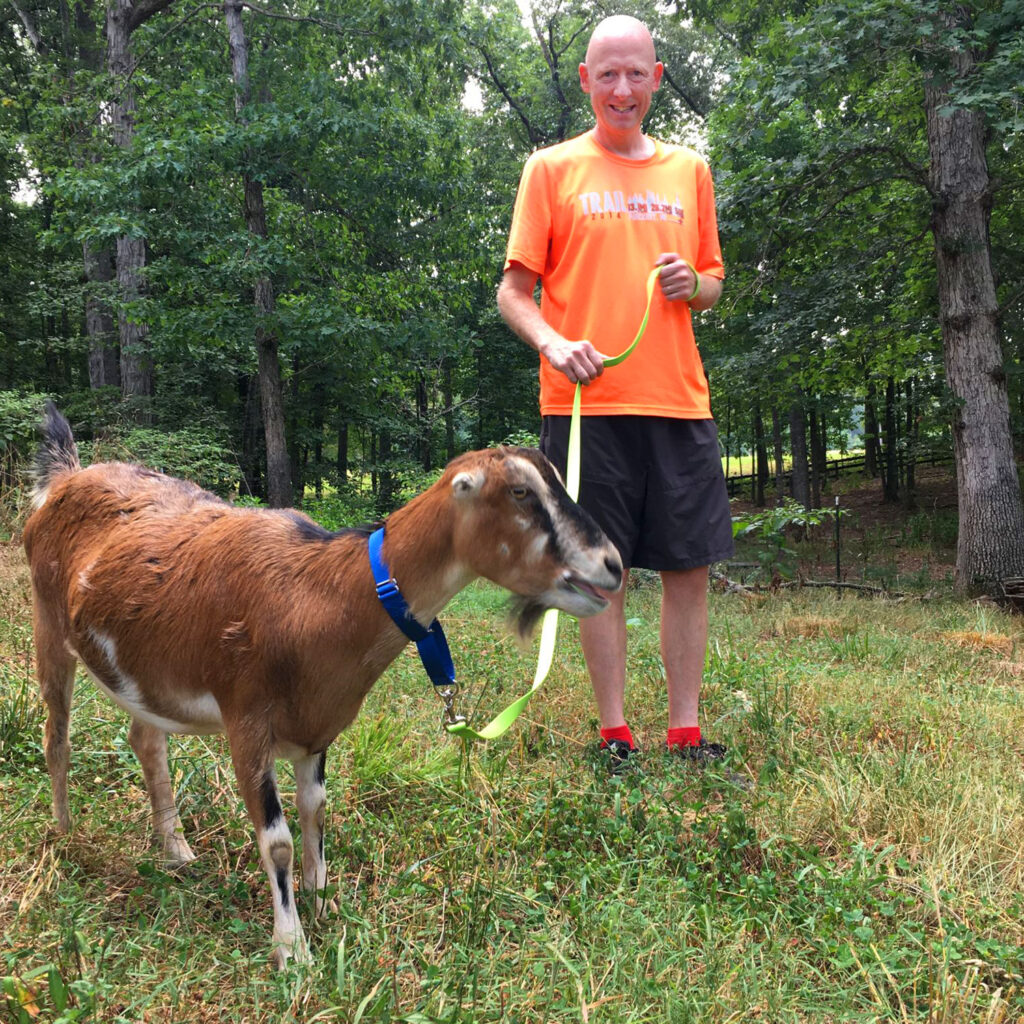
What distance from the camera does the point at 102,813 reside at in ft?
9.37

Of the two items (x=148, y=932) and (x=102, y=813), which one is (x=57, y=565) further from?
(x=148, y=932)

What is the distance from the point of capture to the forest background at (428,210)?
8.77m

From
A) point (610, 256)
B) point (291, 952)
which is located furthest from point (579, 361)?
point (291, 952)

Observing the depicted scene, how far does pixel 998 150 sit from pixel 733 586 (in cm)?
626

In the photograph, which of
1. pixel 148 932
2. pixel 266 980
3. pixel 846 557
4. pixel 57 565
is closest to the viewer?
pixel 266 980

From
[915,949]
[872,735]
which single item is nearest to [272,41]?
[872,735]

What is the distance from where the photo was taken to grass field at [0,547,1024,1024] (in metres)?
1.88

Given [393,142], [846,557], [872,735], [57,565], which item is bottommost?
[846,557]

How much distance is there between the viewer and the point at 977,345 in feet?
29.5

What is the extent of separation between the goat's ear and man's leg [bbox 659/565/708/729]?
1544 millimetres

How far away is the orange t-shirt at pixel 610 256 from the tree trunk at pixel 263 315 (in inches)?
343

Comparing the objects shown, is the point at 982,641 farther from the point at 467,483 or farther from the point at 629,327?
the point at 467,483

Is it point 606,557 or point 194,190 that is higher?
point 194,190

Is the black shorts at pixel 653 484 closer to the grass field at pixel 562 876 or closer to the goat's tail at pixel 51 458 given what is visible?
the grass field at pixel 562 876
